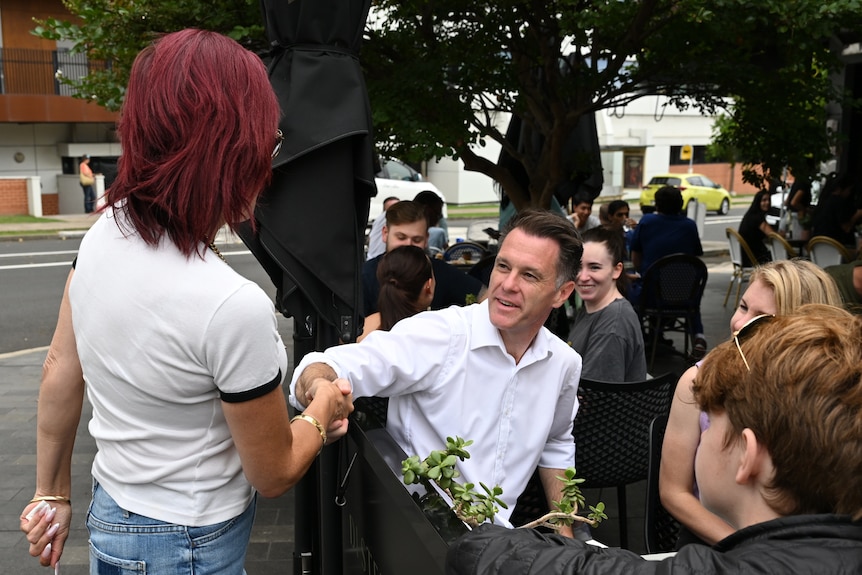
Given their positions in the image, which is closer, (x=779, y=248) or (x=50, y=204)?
(x=779, y=248)

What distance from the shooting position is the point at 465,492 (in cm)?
182

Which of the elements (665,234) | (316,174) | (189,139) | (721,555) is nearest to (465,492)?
(721,555)

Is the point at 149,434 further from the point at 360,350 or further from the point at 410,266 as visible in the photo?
the point at 410,266

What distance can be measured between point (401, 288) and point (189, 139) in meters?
2.32

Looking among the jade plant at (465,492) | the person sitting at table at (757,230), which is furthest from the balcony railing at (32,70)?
the jade plant at (465,492)

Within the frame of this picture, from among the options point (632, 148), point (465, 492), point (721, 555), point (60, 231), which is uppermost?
point (632, 148)

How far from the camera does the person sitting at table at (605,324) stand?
12.6 ft

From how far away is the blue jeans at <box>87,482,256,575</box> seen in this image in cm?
186

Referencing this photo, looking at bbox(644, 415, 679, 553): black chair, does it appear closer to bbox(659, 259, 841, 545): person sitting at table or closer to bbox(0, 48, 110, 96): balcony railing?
bbox(659, 259, 841, 545): person sitting at table

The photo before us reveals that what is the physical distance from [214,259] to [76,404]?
0.63 m

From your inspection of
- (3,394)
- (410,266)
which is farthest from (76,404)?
(3,394)

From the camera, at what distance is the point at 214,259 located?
1761mm

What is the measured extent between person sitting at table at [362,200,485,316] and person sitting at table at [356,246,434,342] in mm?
684

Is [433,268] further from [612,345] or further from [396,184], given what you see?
[396,184]
